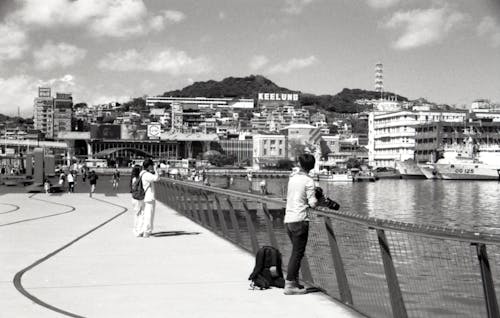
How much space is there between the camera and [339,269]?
307 inches

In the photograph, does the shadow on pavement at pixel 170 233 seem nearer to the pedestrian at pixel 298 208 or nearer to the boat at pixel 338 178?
the pedestrian at pixel 298 208

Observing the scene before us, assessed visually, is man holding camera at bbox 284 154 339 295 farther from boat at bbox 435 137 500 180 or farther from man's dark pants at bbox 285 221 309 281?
boat at bbox 435 137 500 180

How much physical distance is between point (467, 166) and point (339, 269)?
453 feet

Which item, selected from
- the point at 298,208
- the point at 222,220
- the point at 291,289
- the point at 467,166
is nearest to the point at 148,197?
the point at 222,220

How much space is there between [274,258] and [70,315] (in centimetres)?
260

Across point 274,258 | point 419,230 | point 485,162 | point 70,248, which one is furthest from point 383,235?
point 485,162

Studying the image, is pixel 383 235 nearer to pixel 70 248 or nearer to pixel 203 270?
pixel 203 270

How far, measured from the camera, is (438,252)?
24.8 feet

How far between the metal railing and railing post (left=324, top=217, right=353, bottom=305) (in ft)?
0.03

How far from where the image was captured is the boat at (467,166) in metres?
139

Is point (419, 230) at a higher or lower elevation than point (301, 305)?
higher

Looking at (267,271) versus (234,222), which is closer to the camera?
(267,271)

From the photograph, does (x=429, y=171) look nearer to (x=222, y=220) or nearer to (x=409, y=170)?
(x=409, y=170)

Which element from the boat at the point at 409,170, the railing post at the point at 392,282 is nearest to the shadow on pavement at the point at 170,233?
the railing post at the point at 392,282
